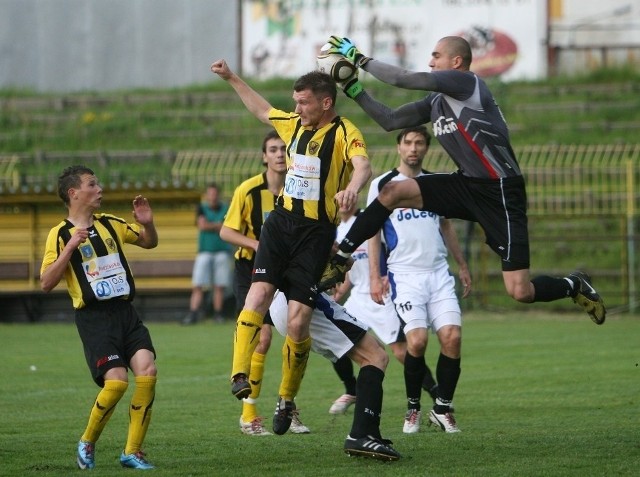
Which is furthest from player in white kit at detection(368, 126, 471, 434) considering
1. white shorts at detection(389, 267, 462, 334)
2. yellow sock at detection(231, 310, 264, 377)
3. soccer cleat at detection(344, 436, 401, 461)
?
yellow sock at detection(231, 310, 264, 377)

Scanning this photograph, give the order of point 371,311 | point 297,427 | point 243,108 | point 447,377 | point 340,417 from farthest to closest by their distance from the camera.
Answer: point 243,108 → point 371,311 → point 340,417 → point 447,377 → point 297,427

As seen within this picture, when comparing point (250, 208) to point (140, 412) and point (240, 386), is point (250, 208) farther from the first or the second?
point (140, 412)

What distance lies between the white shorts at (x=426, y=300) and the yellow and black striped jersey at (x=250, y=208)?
1.24 m

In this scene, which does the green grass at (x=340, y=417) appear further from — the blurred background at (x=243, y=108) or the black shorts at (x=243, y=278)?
the blurred background at (x=243, y=108)

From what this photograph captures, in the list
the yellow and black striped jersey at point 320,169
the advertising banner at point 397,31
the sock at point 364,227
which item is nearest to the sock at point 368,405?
the sock at point 364,227

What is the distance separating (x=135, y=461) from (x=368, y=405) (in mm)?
1490

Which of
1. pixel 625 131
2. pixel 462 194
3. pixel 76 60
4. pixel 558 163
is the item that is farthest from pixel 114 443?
pixel 76 60

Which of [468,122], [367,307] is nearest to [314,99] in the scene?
[468,122]

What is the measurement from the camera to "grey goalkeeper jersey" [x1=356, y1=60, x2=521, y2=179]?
7.86m

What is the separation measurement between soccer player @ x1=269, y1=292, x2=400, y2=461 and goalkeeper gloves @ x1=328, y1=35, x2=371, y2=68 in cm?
159

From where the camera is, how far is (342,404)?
1077 centimetres

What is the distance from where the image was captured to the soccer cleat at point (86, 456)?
741cm

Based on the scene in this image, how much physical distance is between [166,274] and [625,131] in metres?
13.1

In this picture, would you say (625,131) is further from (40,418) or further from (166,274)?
(40,418)
